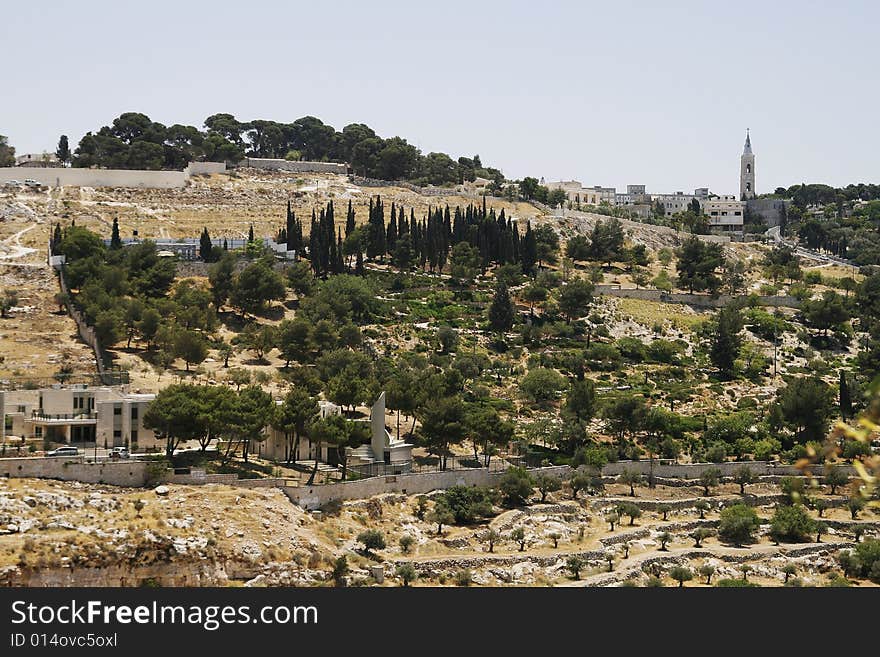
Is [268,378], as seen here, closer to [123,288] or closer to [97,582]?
[123,288]

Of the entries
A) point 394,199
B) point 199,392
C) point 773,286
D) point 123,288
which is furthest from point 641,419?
point 394,199

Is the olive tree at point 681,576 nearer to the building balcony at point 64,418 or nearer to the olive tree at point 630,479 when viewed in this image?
the olive tree at point 630,479

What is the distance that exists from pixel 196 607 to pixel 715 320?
61.9 meters

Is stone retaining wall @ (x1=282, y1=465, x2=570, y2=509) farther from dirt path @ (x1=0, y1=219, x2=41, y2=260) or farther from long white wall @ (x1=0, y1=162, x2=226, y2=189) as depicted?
long white wall @ (x1=0, y1=162, x2=226, y2=189)

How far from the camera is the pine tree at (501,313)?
253ft

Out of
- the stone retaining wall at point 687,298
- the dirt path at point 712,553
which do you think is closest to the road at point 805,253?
the stone retaining wall at point 687,298

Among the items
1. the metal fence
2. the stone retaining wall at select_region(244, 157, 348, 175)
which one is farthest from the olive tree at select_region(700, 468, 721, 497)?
the stone retaining wall at select_region(244, 157, 348, 175)

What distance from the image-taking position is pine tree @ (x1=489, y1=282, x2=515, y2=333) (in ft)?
253

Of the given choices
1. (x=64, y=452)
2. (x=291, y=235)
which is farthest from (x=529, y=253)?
(x=64, y=452)

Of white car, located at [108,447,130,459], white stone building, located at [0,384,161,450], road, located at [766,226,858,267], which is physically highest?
road, located at [766,226,858,267]

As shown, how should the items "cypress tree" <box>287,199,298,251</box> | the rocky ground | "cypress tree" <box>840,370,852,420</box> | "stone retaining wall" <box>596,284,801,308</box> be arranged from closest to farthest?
1. the rocky ground
2. "cypress tree" <box>840,370,852,420</box>
3. "cypress tree" <box>287,199,298,251</box>
4. "stone retaining wall" <box>596,284,801,308</box>

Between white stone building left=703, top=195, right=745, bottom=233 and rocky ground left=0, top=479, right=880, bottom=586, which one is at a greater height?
white stone building left=703, top=195, right=745, bottom=233

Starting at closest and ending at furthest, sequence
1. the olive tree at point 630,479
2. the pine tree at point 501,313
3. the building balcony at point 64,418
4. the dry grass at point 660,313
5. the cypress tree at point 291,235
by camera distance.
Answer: the building balcony at point 64,418 → the olive tree at point 630,479 → the pine tree at point 501,313 → the dry grass at point 660,313 → the cypress tree at point 291,235

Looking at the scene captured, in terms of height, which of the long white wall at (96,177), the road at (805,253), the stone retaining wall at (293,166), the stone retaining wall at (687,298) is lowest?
the stone retaining wall at (687,298)
